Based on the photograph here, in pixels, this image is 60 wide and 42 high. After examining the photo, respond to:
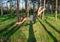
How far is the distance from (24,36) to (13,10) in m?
5.21

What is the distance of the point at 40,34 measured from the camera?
475cm

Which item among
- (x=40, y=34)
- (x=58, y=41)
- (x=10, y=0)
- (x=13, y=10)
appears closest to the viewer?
(x=58, y=41)

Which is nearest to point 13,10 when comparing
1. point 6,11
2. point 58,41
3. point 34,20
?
point 6,11

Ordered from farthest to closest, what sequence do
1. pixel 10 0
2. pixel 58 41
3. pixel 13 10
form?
pixel 10 0 < pixel 13 10 < pixel 58 41

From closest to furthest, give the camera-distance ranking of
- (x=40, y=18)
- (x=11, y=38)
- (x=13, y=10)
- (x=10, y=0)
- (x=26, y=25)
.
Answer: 1. (x=11, y=38)
2. (x=26, y=25)
3. (x=40, y=18)
4. (x=13, y=10)
5. (x=10, y=0)

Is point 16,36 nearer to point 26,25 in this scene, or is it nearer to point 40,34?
point 40,34

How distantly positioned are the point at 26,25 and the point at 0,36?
1320 mm

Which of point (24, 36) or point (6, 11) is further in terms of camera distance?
point (6, 11)

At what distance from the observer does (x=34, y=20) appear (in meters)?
6.17

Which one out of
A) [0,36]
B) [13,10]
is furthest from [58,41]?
[13,10]

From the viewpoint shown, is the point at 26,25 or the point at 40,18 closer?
the point at 26,25

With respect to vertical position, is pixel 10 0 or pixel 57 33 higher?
pixel 10 0

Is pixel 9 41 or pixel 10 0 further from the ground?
pixel 10 0

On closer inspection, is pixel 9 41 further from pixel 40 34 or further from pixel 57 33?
pixel 57 33
